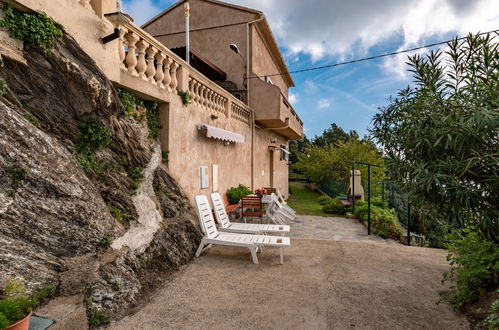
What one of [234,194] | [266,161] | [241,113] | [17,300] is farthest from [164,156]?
[266,161]

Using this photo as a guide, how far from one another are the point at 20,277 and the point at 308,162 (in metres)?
22.4

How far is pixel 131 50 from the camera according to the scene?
15.0 ft

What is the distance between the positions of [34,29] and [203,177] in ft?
14.9

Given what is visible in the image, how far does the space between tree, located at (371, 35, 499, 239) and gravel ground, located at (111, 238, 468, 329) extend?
1.44m

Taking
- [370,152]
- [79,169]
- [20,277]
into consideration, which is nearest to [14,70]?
[79,169]

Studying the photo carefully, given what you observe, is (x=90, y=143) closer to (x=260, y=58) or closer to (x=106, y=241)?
(x=106, y=241)

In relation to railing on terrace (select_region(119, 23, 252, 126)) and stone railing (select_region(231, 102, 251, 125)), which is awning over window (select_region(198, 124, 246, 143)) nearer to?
railing on terrace (select_region(119, 23, 252, 126))

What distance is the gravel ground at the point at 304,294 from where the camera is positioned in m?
3.10

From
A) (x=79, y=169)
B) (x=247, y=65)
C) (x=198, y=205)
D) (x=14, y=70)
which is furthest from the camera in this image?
(x=247, y=65)

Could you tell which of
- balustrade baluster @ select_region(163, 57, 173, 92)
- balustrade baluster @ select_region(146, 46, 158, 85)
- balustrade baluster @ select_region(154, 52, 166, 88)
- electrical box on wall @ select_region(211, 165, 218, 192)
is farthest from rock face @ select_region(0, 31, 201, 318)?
electrical box on wall @ select_region(211, 165, 218, 192)

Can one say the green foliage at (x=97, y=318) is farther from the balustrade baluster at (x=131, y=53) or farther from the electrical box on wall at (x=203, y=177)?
the electrical box on wall at (x=203, y=177)

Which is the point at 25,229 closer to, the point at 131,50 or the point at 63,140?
the point at 63,140

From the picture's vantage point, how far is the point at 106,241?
11.2ft

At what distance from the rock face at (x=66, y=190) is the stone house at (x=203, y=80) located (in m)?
0.65
